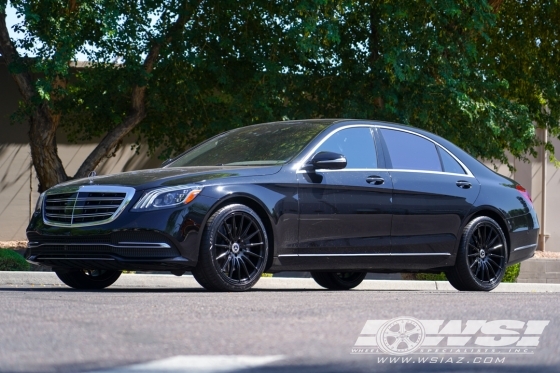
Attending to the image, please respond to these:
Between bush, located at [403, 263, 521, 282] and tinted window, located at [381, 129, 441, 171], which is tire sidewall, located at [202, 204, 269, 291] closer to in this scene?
tinted window, located at [381, 129, 441, 171]

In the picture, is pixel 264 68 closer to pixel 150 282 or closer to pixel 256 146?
pixel 150 282

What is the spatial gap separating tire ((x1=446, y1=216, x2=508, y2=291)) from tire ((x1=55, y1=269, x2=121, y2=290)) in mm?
3346

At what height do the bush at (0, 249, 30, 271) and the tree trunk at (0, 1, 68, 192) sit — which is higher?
the tree trunk at (0, 1, 68, 192)

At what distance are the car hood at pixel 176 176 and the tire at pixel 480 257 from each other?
2360 millimetres

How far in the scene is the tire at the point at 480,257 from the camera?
1042 cm

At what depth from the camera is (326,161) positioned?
929cm

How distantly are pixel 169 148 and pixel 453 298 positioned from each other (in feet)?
42.7

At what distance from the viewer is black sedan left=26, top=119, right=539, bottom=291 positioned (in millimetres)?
8555

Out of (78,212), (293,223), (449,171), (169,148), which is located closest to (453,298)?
(293,223)

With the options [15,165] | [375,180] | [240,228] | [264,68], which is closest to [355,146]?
[375,180]

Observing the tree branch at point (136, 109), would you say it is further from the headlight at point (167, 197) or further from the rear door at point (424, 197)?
the headlight at point (167, 197)

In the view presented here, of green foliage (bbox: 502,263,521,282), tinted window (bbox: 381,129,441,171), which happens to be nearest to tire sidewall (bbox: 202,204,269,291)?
tinted window (bbox: 381,129,441,171)

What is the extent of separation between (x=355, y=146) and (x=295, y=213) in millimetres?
1198

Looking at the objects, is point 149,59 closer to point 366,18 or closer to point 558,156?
point 366,18
